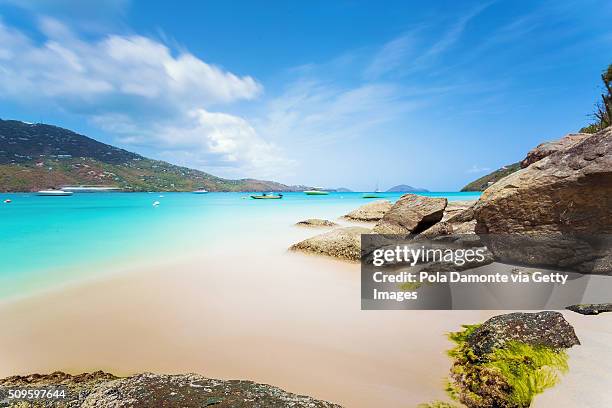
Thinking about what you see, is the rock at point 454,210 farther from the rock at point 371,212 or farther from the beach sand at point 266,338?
the rock at point 371,212

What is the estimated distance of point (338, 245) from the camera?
42.6 ft

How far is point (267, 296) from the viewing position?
28.5 feet

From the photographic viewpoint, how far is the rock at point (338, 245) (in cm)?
1248

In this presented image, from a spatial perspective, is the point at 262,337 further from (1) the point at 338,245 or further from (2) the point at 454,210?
(2) the point at 454,210

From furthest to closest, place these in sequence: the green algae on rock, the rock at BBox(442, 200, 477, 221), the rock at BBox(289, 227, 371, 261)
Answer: the rock at BBox(442, 200, 477, 221) → the rock at BBox(289, 227, 371, 261) → the green algae on rock

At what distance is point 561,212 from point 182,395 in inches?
361

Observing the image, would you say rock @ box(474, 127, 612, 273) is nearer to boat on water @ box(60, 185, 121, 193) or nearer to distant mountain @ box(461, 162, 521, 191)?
distant mountain @ box(461, 162, 521, 191)

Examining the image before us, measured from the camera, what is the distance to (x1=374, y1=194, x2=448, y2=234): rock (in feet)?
44.1

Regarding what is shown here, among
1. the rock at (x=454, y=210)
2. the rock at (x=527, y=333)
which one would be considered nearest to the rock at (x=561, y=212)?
the rock at (x=527, y=333)

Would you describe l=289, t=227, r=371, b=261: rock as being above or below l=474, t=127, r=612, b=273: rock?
below

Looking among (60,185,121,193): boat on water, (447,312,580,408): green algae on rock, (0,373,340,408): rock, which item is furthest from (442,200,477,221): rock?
(60,185,121,193): boat on water

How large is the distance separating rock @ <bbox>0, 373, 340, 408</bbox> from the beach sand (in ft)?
3.57

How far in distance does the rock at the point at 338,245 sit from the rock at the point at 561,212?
5.23 meters

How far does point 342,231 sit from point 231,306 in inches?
281
